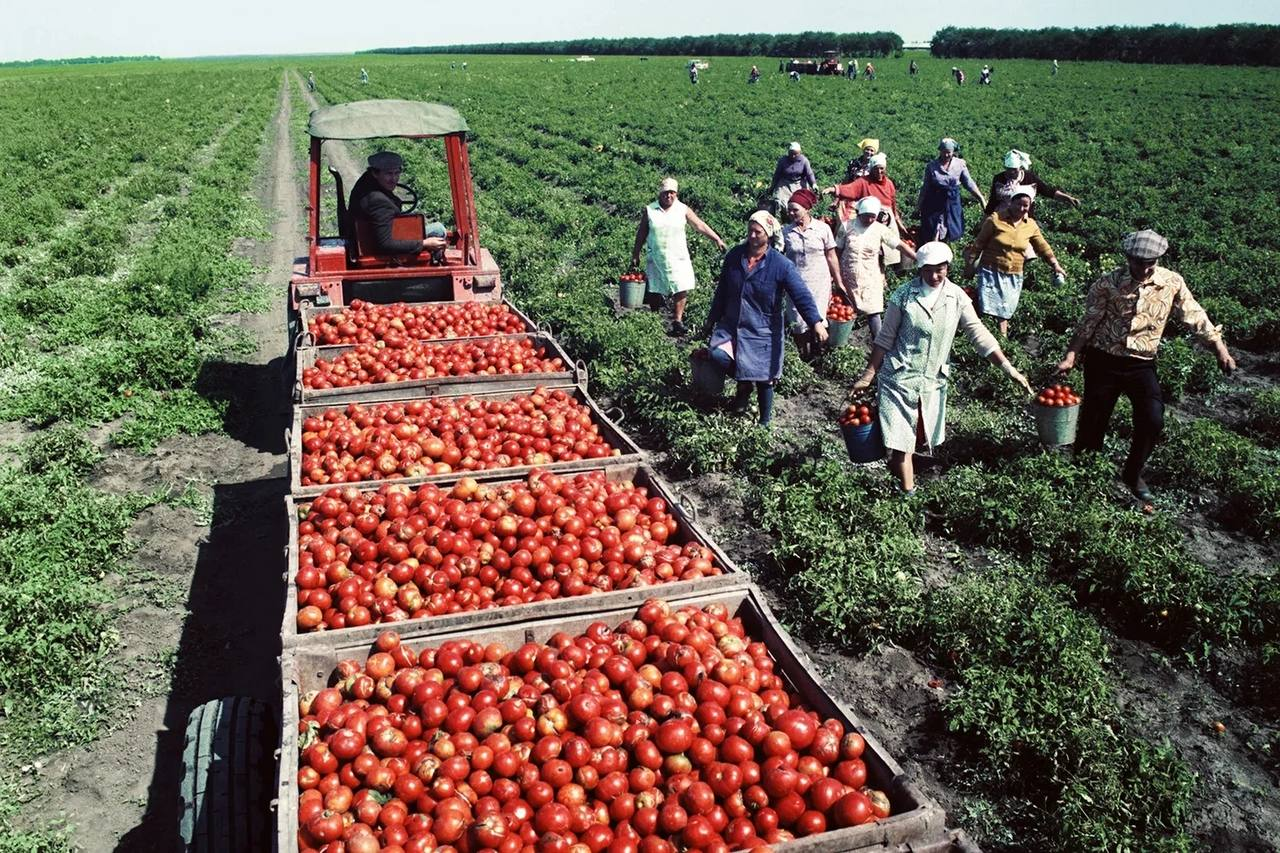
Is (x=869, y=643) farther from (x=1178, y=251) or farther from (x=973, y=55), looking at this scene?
(x=973, y=55)

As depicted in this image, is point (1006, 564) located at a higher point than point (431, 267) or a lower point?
lower

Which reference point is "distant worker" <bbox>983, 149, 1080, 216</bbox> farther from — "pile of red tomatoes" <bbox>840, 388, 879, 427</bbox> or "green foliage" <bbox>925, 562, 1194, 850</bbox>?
"green foliage" <bbox>925, 562, 1194, 850</bbox>

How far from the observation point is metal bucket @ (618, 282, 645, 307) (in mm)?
12844

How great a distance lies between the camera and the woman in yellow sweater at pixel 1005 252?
10188 mm

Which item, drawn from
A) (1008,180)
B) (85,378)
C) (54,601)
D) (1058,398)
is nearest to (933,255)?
(1058,398)

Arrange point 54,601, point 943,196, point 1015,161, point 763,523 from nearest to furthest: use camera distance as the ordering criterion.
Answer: point 54,601 < point 763,523 < point 1015,161 < point 943,196

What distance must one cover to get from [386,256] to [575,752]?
283 inches

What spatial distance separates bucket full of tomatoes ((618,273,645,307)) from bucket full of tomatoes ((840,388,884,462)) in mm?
5677

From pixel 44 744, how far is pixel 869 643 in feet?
16.5

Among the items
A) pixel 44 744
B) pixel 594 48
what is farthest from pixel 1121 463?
Answer: pixel 594 48

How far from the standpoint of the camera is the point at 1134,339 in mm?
7414

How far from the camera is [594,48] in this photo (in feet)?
518

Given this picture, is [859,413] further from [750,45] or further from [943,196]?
[750,45]

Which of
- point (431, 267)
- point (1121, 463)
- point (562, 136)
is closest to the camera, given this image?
point (1121, 463)
